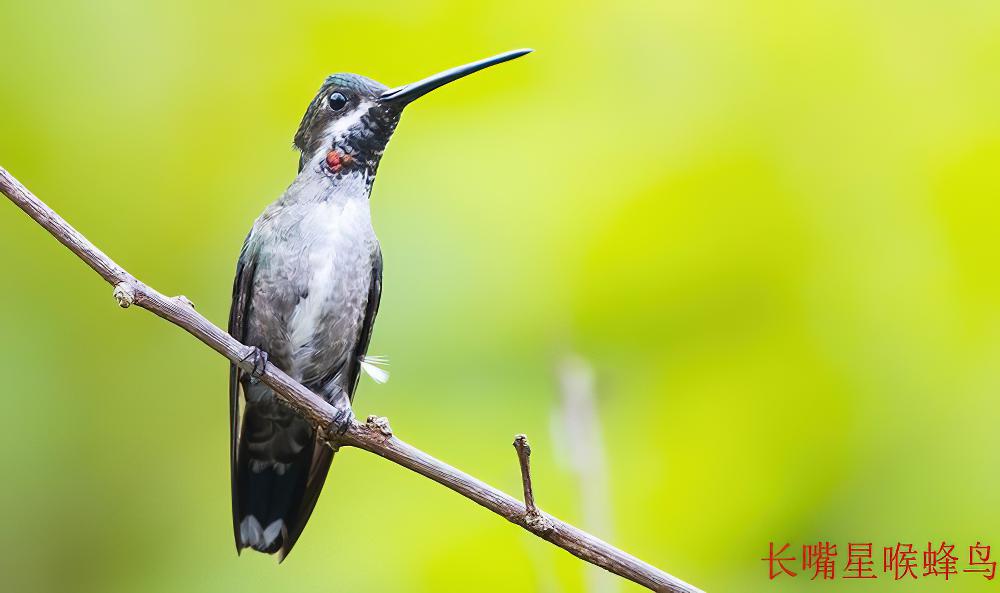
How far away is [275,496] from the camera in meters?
2.94

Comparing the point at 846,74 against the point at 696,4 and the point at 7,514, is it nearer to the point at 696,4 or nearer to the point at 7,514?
the point at 696,4

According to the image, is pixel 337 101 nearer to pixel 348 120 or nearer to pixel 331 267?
pixel 348 120

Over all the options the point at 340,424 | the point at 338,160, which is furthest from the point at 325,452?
the point at 338,160

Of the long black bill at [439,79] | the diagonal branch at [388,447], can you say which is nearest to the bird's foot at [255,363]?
the diagonal branch at [388,447]

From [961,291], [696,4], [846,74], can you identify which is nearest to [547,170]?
[696,4]

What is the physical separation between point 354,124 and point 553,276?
3.40ft

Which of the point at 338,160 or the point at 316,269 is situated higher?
the point at 338,160

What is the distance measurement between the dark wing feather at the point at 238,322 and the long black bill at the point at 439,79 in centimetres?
56

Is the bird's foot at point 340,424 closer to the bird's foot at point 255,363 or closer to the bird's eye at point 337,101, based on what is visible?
the bird's foot at point 255,363

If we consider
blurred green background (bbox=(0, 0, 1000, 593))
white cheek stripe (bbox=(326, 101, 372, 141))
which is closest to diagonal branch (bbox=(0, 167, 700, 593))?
white cheek stripe (bbox=(326, 101, 372, 141))

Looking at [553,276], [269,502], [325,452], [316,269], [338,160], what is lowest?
[269,502]

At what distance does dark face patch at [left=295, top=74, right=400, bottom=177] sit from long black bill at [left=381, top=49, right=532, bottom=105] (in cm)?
4

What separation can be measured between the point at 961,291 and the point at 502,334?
1487 mm

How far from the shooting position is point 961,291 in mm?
3211
